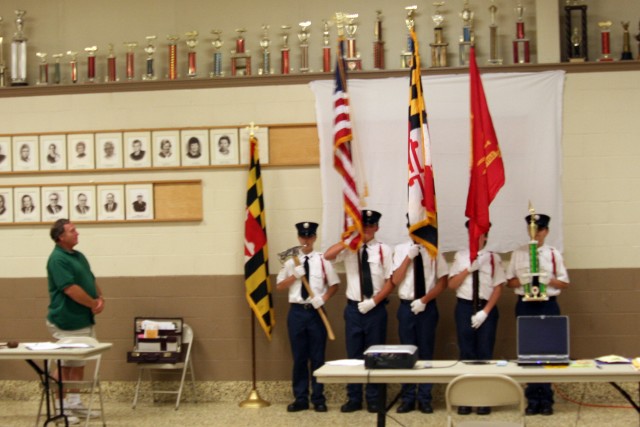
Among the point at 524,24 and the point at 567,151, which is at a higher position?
the point at 524,24

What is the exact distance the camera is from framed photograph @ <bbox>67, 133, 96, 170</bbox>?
8742 mm

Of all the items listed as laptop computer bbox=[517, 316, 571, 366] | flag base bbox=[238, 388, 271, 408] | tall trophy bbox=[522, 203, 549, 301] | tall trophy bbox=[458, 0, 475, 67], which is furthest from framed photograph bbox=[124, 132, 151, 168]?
laptop computer bbox=[517, 316, 571, 366]

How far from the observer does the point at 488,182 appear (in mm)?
7277

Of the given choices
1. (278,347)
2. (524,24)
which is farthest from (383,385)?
(524,24)

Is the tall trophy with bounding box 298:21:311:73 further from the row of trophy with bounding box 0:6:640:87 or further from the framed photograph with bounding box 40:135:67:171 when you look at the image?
the framed photograph with bounding box 40:135:67:171

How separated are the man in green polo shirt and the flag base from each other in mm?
1418

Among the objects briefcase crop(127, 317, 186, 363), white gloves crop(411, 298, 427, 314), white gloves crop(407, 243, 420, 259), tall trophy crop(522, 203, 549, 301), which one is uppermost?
white gloves crop(407, 243, 420, 259)

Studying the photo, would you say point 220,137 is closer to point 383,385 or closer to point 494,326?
point 494,326

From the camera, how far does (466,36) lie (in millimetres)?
8438

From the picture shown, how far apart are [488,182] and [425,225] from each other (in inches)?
23.3

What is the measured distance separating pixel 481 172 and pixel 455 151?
0.97 metres

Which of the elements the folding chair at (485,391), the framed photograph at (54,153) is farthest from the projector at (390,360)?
the framed photograph at (54,153)

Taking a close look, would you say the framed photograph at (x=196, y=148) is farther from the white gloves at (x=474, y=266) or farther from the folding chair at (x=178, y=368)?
the white gloves at (x=474, y=266)

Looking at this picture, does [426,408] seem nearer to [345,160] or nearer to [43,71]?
[345,160]
